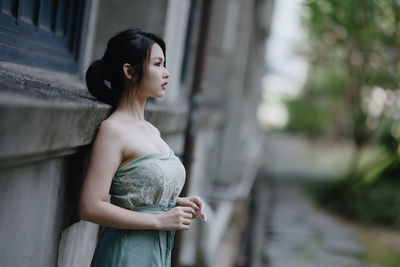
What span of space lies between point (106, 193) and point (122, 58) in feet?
1.67

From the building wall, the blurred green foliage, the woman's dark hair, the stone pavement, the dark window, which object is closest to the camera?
the building wall

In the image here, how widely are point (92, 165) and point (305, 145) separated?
22.2 m

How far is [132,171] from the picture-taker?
1.61 metres

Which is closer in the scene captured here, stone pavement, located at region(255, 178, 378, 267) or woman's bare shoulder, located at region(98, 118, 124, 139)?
woman's bare shoulder, located at region(98, 118, 124, 139)

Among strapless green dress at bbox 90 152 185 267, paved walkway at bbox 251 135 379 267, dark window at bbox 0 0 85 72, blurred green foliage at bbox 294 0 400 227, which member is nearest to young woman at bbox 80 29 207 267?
strapless green dress at bbox 90 152 185 267

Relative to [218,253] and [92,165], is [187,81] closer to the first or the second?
[218,253]

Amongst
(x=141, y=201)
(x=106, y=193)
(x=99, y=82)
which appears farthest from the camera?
(x=99, y=82)

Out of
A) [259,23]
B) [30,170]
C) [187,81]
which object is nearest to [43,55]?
[30,170]

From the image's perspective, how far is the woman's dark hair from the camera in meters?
1.70

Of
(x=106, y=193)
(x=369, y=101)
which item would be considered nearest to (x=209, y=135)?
(x=106, y=193)

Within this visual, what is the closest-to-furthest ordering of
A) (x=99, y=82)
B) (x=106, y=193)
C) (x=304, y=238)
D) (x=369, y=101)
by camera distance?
(x=106, y=193) < (x=99, y=82) < (x=304, y=238) < (x=369, y=101)

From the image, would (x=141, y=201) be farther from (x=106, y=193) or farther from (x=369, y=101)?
(x=369, y=101)

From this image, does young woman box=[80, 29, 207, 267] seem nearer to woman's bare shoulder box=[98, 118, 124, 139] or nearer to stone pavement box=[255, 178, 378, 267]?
woman's bare shoulder box=[98, 118, 124, 139]

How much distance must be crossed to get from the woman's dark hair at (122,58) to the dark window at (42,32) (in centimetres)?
51
